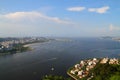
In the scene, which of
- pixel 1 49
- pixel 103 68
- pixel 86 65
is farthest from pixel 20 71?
pixel 1 49

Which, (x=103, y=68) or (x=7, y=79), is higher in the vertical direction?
(x=103, y=68)

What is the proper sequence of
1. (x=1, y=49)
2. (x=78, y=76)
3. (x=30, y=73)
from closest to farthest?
(x=78, y=76) → (x=30, y=73) → (x=1, y=49)

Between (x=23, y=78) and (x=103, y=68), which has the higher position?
(x=103, y=68)

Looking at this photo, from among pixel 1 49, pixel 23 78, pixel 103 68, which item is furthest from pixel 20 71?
pixel 1 49

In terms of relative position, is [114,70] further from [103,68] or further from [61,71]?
[61,71]

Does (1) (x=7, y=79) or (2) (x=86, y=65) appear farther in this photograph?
(2) (x=86, y=65)

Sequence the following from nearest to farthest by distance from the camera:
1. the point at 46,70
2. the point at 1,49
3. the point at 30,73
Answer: the point at 30,73 < the point at 46,70 < the point at 1,49

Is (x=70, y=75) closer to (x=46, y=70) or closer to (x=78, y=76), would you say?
(x=78, y=76)

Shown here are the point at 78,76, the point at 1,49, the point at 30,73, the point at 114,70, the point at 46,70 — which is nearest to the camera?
the point at 114,70

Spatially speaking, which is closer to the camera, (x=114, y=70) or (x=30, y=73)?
(x=114, y=70)
